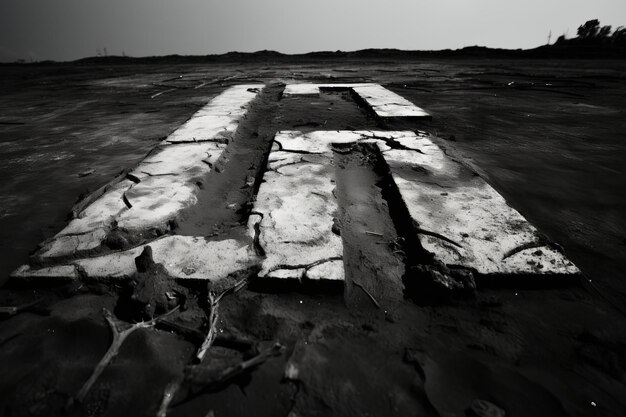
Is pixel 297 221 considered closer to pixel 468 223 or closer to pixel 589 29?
pixel 468 223

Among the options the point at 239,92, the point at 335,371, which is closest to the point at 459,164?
the point at 335,371

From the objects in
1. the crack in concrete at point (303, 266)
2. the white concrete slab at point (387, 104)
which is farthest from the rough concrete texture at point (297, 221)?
the white concrete slab at point (387, 104)

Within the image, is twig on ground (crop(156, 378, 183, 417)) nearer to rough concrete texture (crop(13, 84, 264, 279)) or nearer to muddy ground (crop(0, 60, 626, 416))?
muddy ground (crop(0, 60, 626, 416))

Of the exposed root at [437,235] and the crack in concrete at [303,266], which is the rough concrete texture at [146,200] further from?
the exposed root at [437,235]

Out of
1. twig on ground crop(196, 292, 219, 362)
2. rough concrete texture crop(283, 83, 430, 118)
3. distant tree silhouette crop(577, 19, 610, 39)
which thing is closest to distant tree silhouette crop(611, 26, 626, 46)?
distant tree silhouette crop(577, 19, 610, 39)

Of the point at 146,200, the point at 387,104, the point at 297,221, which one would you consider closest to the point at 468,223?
the point at 297,221

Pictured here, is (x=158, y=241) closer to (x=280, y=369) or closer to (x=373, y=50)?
(x=280, y=369)

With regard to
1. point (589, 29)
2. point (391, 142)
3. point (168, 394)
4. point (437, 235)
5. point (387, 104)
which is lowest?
point (168, 394)
